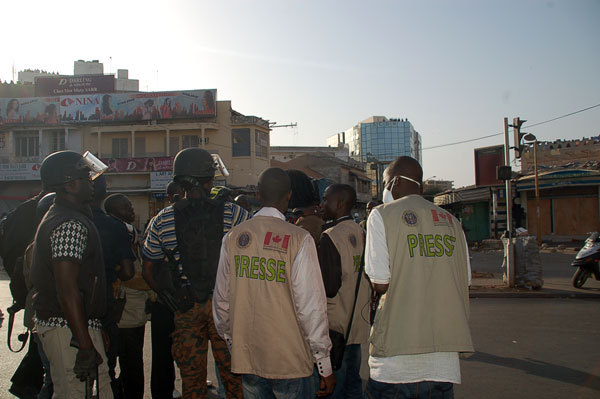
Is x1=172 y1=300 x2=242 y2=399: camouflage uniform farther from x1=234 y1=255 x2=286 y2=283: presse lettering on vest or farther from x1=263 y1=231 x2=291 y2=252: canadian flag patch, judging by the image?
x1=263 y1=231 x2=291 y2=252: canadian flag patch

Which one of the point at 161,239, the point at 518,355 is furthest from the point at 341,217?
the point at 518,355

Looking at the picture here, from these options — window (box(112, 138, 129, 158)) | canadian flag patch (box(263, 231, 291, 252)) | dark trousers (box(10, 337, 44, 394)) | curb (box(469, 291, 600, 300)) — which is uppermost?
window (box(112, 138, 129, 158))

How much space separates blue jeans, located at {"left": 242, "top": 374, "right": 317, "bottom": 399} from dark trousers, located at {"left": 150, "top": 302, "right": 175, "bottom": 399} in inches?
48.0

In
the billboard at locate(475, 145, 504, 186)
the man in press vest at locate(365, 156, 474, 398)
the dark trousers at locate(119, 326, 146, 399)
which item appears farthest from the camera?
the billboard at locate(475, 145, 504, 186)

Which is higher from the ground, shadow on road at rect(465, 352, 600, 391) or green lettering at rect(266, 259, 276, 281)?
green lettering at rect(266, 259, 276, 281)

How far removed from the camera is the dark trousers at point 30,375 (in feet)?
13.9

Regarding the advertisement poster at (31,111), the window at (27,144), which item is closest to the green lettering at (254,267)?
the advertisement poster at (31,111)

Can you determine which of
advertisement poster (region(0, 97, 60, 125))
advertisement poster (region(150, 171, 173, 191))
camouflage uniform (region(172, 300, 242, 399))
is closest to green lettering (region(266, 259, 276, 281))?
camouflage uniform (region(172, 300, 242, 399))

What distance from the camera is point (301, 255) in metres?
2.58

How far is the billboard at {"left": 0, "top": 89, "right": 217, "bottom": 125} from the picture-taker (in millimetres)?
35500

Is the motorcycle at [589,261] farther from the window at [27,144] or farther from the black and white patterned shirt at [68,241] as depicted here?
the window at [27,144]

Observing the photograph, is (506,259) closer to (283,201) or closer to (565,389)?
(565,389)

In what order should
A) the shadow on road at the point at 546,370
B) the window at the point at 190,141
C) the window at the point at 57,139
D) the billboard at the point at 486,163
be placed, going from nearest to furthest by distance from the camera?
the shadow on road at the point at 546,370 < the billboard at the point at 486,163 < the window at the point at 190,141 < the window at the point at 57,139

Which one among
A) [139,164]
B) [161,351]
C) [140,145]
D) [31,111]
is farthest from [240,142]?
[161,351]
